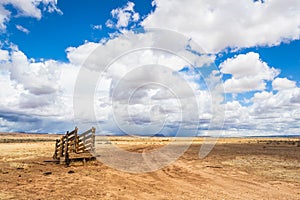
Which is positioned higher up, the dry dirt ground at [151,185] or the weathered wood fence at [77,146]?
the weathered wood fence at [77,146]

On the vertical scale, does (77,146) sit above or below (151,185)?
above

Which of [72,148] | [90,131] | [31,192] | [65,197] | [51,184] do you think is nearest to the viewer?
[65,197]

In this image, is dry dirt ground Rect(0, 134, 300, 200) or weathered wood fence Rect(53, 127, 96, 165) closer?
dry dirt ground Rect(0, 134, 300, 200)

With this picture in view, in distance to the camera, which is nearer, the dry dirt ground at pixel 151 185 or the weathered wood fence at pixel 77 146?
the dry dirt ground at pixel 151 185

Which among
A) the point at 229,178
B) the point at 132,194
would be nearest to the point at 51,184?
the point at 132,194

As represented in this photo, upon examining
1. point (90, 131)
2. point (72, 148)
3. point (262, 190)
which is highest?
point (90, 131)

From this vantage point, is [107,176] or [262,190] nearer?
[262,190]

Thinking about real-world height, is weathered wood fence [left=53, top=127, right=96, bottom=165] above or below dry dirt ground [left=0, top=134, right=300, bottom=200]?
above

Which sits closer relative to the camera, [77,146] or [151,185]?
[151,185]

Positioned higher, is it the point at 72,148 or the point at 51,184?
the point at 72,148

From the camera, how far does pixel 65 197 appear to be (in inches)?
404

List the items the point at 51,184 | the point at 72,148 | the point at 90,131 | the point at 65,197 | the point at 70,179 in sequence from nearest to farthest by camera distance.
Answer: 1. the point at 65,197
2. the point at 51,184
3. the point at 70,179
4. the point at 72,148
5. the point at 90,131

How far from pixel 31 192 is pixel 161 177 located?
6621mm

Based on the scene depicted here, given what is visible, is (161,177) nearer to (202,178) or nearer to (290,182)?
(202,178)
